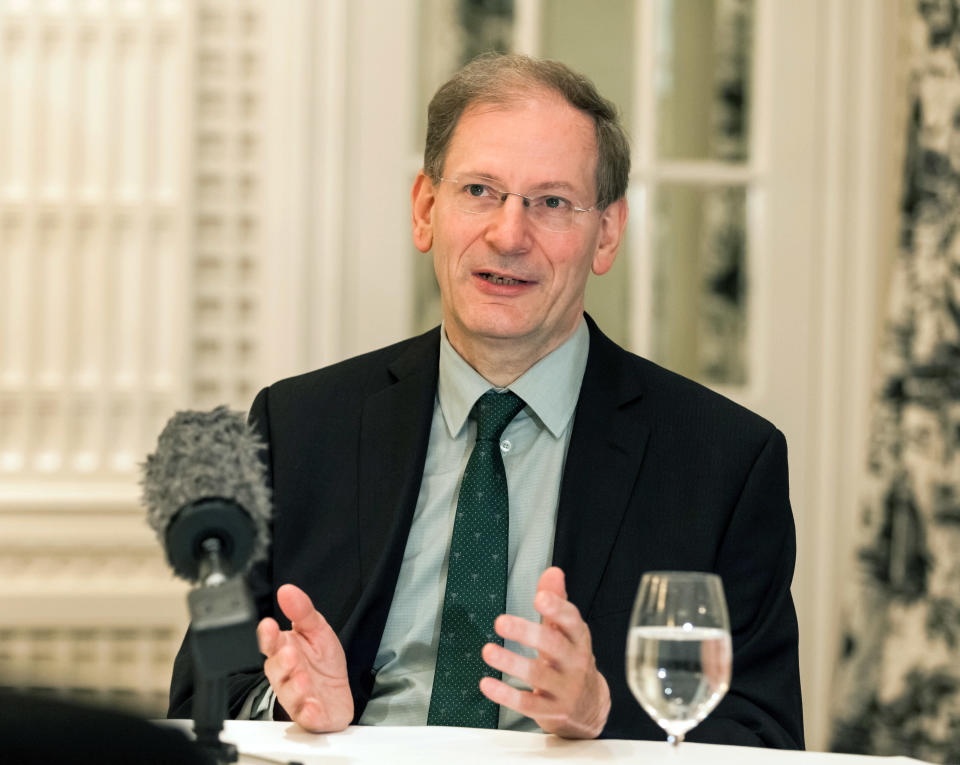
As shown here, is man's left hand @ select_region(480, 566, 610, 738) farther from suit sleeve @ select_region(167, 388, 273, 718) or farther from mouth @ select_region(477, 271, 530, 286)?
mouth @ select_region(477, 271, 530, 286)

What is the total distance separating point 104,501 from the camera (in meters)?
2.63

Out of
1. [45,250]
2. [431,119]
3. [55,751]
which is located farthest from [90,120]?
[55,751]

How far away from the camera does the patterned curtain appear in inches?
105

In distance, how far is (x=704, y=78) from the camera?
2.95m

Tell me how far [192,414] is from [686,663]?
44cm

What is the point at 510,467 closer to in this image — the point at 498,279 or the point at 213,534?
the point at 498,279

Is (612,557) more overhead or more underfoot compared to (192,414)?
more underfoot

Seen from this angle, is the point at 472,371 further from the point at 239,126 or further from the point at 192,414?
the point at 239,126

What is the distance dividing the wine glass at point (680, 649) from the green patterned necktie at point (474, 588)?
20.2 inches

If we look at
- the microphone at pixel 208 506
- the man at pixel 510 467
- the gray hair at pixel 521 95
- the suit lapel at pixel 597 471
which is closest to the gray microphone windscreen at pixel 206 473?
the microphone at pixel 208 506

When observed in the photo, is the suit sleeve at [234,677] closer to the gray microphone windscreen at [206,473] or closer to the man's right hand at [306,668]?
the man's right hand at [306,668]

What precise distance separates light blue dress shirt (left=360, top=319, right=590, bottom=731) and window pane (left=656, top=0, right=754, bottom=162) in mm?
1308

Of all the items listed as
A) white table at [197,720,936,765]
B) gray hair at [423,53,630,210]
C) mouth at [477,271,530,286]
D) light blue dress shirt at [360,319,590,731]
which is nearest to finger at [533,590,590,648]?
white table at [197,720,936,765]

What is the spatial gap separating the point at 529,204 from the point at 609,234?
8.2 inches
